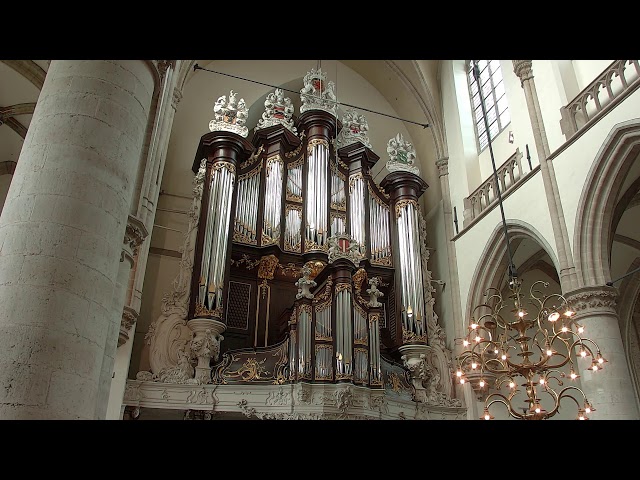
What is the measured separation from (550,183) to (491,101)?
4.30m

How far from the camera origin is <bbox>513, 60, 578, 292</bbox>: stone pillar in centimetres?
980

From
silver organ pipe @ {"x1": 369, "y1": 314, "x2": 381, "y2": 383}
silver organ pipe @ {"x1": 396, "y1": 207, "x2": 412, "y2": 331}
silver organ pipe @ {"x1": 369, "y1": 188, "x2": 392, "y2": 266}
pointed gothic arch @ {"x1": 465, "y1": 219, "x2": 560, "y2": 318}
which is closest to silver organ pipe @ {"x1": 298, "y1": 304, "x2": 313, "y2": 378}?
silver organ pipe @ {"x1": 369, "y1": 314, "x2": 381, "y2": 383}

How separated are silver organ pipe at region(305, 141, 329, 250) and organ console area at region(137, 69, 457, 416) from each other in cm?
3

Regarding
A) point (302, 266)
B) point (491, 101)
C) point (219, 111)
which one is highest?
point (491, 101)

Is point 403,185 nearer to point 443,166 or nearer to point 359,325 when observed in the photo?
point 443,166

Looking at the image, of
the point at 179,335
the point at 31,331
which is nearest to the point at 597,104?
the point at 179,335

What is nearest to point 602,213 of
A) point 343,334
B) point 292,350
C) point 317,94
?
point 343,334

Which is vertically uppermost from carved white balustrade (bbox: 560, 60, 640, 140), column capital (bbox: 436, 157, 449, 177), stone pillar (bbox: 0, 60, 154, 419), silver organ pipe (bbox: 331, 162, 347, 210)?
column capital (bbox: 436, 157, 449, 177)

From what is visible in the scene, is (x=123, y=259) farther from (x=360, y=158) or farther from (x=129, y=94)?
(x=360, y=158)

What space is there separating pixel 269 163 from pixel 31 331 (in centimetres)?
1010

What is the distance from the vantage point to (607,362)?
8406 millimetres

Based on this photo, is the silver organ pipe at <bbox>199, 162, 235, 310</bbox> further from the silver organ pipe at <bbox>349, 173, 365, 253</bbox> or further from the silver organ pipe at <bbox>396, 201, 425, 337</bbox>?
the silver organ pipe at <bbox>396, 201, 425, 337</bbox>

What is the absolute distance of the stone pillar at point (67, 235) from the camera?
3.51m
